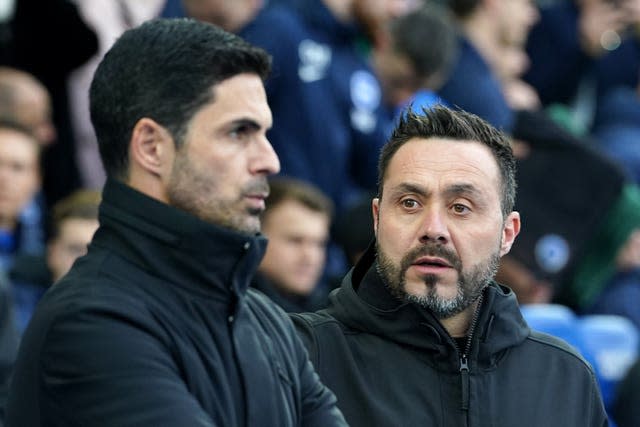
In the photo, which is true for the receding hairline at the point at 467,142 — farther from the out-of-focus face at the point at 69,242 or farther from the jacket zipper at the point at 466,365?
the out-of-focus face at the point at 69,242

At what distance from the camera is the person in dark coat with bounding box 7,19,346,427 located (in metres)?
2.62

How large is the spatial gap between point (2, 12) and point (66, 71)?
0.75 metres

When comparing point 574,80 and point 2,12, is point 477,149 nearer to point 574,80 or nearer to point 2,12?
point 2,12

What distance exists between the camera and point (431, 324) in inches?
130

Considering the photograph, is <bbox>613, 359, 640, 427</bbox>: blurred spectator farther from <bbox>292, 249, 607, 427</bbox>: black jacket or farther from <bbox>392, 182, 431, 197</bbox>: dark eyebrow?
<bbox>392, 182, 431, 197</bbox>: dark eyebrow

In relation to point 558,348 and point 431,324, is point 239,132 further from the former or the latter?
point 558,348

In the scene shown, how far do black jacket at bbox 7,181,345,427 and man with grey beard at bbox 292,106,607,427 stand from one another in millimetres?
298

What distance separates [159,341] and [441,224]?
0.90 m

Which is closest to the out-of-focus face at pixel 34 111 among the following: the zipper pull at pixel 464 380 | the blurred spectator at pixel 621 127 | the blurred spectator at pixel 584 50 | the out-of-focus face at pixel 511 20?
the out-of-focus face at pixel 511 20

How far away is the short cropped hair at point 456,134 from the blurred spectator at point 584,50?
638 cm

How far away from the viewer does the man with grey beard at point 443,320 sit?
10.8ft

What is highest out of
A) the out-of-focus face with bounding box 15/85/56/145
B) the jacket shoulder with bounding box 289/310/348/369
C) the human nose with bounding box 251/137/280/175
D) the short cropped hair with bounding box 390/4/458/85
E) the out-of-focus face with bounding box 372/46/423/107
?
the short cropped hair with bounding box 390/4/458/85

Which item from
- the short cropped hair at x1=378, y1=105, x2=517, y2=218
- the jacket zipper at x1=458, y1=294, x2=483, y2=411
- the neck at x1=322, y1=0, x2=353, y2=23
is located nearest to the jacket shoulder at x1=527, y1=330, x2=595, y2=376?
the jacket zipper at x1=458, y1=294, x2=483, y2=411

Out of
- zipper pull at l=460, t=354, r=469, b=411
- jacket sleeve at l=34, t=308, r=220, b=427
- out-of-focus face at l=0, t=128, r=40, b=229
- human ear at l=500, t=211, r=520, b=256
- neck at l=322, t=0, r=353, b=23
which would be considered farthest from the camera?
neck at l=322, t=0, r=353, b=23
